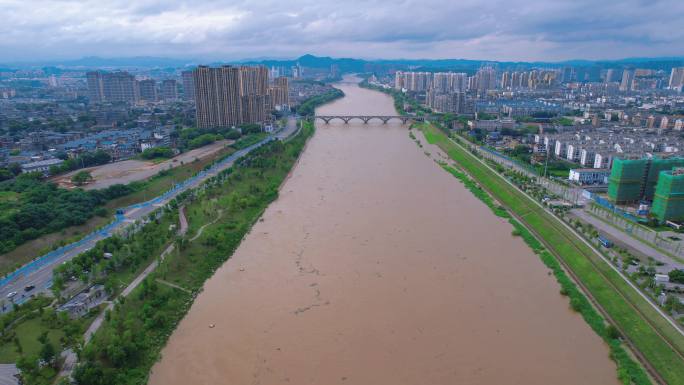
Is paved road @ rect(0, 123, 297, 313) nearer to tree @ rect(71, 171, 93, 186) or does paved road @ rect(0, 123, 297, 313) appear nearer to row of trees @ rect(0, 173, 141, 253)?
row of trees @ rect(0, 173, 141, 253)

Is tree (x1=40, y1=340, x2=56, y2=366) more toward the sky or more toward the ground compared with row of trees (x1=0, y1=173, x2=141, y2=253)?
more toward the ground

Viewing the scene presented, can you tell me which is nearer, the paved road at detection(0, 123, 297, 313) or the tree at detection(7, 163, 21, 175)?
the paved road at detection(0, 123, 297, 313)

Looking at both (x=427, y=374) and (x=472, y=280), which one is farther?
(x=472, y=280)

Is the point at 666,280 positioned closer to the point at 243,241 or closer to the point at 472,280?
the point at 472,280

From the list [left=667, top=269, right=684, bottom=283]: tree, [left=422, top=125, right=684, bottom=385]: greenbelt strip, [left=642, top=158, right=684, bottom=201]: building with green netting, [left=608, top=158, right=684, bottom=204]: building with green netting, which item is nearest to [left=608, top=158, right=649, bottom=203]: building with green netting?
[left=608, top=158, right=684, bottom=204]: building with green netting

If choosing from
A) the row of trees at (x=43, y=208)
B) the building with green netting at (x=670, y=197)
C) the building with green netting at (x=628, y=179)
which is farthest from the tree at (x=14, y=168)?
the building with green netting at (x=670, y=197)

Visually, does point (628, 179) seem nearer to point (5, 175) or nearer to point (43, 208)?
point (43, 208)

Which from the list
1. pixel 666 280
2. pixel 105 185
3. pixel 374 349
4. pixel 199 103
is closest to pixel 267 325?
pixel 374 349
